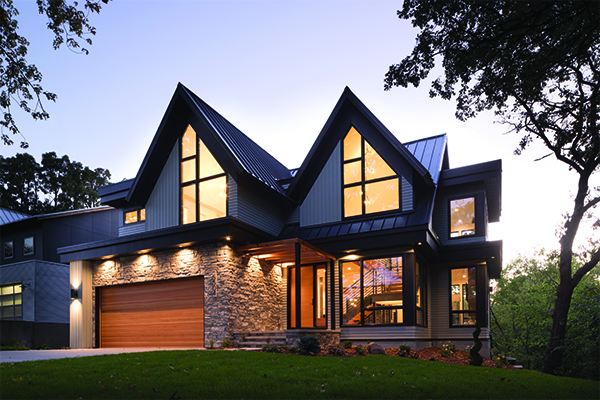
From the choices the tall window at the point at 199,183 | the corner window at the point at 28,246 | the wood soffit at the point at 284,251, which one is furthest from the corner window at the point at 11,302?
the wood soffit at the point at 284,251

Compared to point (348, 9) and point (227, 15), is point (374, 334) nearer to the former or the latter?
point (348, 9)

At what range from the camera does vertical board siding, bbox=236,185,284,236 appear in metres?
15.0

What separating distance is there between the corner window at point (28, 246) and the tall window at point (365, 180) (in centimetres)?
1744

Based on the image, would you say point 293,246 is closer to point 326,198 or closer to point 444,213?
point 326,198

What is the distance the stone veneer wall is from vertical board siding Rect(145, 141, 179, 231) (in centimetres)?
134

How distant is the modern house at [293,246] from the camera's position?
13.9 meters

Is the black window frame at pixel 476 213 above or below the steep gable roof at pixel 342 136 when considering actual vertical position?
below

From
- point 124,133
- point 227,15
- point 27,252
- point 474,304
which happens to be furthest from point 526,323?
point 124,133

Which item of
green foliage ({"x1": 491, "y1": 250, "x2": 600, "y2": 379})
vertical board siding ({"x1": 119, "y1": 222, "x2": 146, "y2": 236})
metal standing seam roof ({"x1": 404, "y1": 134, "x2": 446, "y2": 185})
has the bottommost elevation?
green foliage ({"x1": 491, "y1": 250, "x2": 600, "y2": 379})

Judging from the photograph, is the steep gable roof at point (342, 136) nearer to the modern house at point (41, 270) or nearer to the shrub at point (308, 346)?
the shrub at point (308, 346)

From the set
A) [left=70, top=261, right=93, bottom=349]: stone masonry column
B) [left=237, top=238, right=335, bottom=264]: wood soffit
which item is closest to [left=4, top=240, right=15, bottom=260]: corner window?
[left=70, top=261, right=93, bottom=349]: stone masonry column

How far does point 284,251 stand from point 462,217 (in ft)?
21.5

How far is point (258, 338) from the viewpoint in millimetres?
13383

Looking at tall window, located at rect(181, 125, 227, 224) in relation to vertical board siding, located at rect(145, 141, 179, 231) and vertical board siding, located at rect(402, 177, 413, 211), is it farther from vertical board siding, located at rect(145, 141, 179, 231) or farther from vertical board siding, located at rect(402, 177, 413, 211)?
vertical board siding, located at rect(402, 177, 413, 211)
